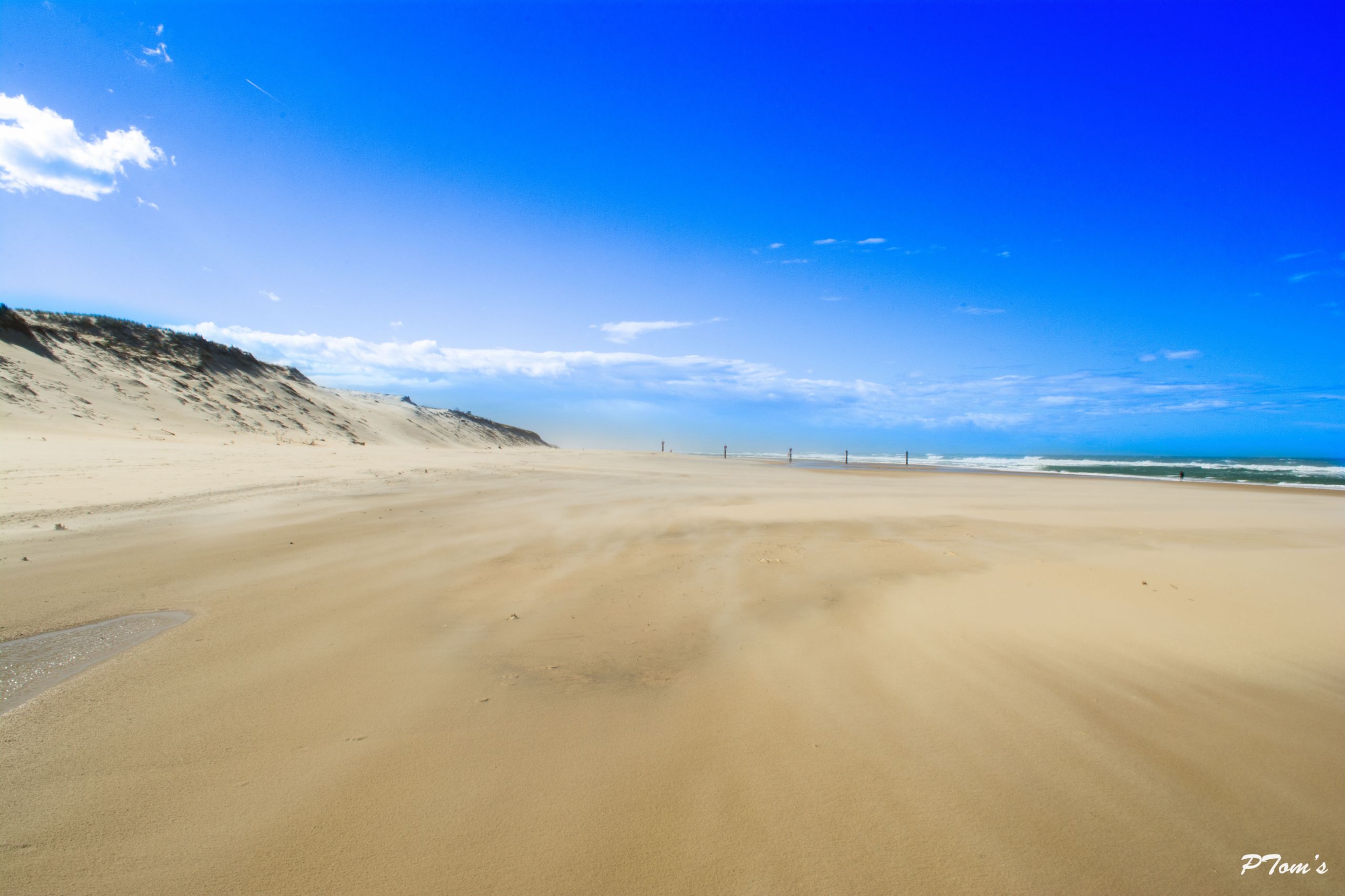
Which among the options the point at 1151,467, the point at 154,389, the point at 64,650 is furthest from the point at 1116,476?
the point at 154,389

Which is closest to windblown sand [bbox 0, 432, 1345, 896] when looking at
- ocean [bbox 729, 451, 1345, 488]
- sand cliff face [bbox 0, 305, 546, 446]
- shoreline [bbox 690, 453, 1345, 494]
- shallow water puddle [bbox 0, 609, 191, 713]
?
shallow water puddle [bbox 0, 609, 191, 713]

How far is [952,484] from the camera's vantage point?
1842 centimetres

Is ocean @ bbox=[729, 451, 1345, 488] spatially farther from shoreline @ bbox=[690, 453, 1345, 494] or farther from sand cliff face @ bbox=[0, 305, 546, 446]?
sand cliff face @ bbox=[0, 305, 546, 446]

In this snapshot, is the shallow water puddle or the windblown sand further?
the shallow water puddle

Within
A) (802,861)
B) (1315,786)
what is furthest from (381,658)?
(1315,786)

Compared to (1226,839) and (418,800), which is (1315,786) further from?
(418,800)

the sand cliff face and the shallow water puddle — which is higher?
the sand cliff face

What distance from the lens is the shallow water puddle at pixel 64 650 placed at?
110 inches

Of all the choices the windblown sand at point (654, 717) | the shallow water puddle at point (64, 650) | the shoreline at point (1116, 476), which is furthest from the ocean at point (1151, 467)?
the shallow water puddle at point (64, 650)

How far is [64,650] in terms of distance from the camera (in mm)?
3211

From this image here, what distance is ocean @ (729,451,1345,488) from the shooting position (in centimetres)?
2703

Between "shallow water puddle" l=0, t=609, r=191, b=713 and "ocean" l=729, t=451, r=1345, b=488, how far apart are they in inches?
1315

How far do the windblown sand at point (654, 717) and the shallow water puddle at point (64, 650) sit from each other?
0.12 metres

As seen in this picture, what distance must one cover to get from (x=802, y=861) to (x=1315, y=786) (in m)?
2.30
